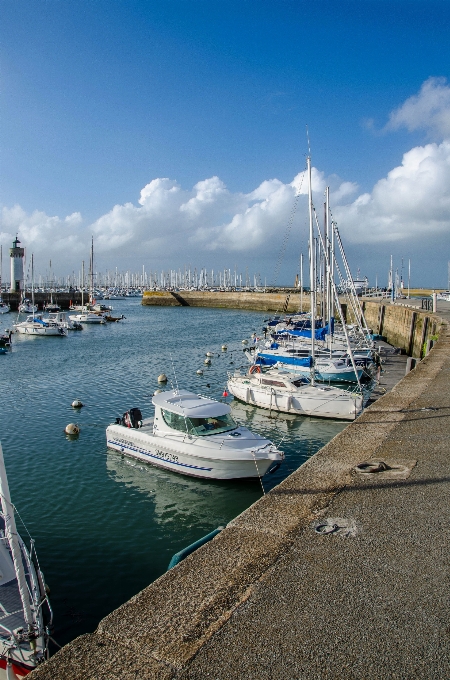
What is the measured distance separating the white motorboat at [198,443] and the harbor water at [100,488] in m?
0.53

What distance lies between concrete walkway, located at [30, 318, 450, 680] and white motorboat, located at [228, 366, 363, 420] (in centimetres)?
1237

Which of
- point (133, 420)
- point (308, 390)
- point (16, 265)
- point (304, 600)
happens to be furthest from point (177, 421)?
point (16, 265)

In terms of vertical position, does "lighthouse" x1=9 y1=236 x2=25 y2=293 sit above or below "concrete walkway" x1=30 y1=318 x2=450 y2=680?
above

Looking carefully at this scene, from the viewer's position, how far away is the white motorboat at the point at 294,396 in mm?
21922

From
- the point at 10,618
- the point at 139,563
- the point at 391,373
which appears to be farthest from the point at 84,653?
the point at 391,373

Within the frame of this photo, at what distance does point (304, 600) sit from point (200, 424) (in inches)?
390

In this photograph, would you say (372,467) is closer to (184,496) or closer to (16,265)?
(184,496)

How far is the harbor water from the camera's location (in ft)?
34.9

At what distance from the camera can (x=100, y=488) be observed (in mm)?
15453

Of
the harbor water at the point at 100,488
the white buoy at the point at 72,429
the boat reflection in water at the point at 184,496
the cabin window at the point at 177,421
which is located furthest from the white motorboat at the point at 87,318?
the cabin window at the point at 177,421

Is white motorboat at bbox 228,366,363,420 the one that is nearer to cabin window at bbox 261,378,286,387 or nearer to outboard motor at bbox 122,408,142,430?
cabin window at bbox 261,378,286,387

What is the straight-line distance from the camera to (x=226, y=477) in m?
15.1

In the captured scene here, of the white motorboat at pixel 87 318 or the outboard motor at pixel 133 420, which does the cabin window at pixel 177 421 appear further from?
the white motorboat at pixel 87 318

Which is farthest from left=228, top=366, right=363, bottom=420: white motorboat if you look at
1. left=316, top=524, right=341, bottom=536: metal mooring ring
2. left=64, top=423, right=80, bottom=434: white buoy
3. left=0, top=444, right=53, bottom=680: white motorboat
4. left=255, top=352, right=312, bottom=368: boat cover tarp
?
left=0, top=444, right=53, bottom=680: white motorboat
